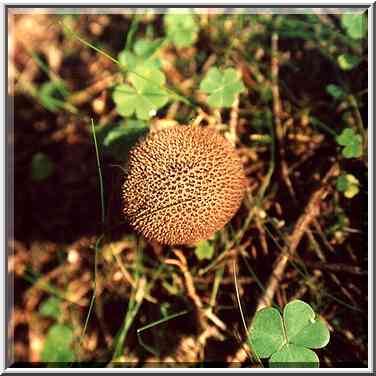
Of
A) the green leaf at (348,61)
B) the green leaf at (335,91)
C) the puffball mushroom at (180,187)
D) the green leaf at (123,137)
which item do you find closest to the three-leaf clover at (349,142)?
the green leaf at (335,91)

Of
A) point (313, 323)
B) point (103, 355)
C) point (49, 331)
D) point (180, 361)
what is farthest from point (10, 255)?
point (313, 323)

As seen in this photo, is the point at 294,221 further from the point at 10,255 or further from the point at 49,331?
the point at 10,255

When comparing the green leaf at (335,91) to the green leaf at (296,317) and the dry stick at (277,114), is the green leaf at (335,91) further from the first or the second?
the green leaf at (296,317)

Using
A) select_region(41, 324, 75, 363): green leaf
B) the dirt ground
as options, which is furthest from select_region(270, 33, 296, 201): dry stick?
select_region(41, 324, 75, 363): green leaf

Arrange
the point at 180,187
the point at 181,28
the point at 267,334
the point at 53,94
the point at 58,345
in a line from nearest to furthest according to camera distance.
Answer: the point at 180,187, the point at 267,334, the point at 58,345, the point at 181,28, the point at 53,94

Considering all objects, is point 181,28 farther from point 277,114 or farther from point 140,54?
point 277,114

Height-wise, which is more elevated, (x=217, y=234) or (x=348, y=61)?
(x=348, y=61)

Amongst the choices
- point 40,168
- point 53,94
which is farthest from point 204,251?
point 53,94
